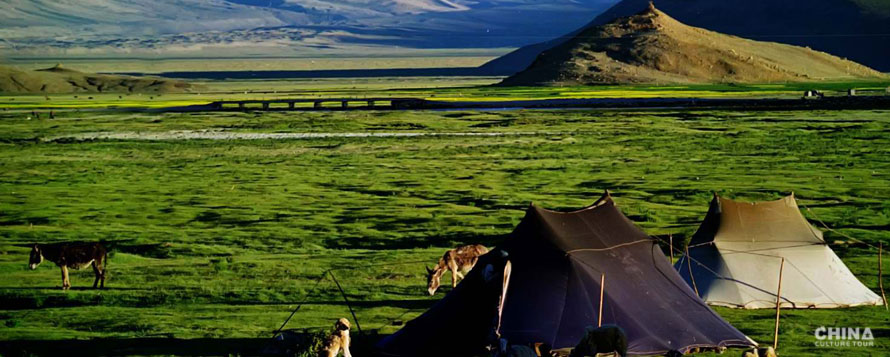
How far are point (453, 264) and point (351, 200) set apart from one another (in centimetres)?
Answer: 1513

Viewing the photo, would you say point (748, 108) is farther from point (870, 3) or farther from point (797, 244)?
point (870, 3)

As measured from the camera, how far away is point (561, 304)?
14164 mm

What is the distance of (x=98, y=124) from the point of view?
69625 mm

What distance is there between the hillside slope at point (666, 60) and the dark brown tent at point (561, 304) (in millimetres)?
105054

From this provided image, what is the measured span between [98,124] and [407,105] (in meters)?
21.7

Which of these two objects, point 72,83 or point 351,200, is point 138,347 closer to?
point 351,200

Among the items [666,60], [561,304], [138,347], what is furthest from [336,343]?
[666,60]

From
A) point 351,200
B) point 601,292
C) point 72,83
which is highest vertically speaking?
point 601,292

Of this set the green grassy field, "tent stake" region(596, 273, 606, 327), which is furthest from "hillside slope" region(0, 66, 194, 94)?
"tent stake" region(596, 273, 606, 327)

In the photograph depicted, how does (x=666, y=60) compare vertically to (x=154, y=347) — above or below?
below

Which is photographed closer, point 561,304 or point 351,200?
point 561,304

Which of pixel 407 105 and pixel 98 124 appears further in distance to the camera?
pixel 407 105

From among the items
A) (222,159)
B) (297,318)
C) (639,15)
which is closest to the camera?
(297,318)

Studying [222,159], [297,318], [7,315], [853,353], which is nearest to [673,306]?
[853,353]
